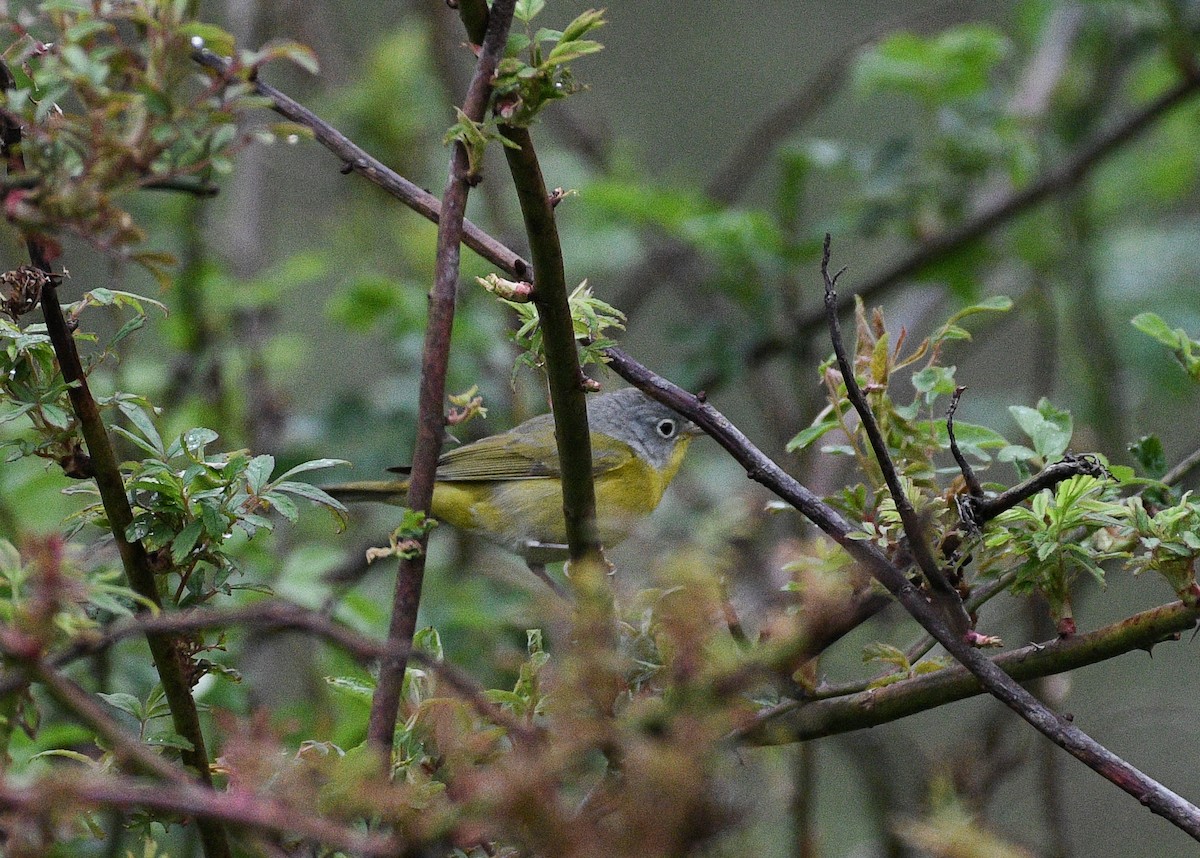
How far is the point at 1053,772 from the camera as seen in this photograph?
375cm

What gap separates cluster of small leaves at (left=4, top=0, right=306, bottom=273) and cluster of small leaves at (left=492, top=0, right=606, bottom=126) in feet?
1.19

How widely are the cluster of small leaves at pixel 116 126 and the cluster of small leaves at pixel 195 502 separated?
45cm

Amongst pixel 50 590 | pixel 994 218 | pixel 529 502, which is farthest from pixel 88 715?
pixel 994 218

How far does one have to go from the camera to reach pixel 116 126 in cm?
127

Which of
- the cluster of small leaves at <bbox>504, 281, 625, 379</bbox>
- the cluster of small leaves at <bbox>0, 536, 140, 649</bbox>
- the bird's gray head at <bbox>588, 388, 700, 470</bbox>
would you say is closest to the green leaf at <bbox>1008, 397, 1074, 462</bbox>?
the cluster of small leaves at <bbox>504, 281, 625, 379</bbox>

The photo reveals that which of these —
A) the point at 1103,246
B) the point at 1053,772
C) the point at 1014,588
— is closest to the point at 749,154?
the point at 1103,246

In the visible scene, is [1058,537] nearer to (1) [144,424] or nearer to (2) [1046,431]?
(2) [1046,431]

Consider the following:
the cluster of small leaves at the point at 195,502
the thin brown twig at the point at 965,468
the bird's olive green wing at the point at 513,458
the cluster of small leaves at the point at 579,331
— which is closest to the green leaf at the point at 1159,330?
the thin brown twig at the point at 965,468

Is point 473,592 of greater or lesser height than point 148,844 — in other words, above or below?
above

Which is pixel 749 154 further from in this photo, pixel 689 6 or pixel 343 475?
pixel 689 6

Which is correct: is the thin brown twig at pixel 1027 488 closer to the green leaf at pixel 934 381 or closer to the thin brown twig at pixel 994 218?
the green leaf at pixel 934 381

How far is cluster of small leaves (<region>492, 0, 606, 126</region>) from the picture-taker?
5.21 ft

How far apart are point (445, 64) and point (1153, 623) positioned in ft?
13.0

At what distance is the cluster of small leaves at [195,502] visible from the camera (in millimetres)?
1666
